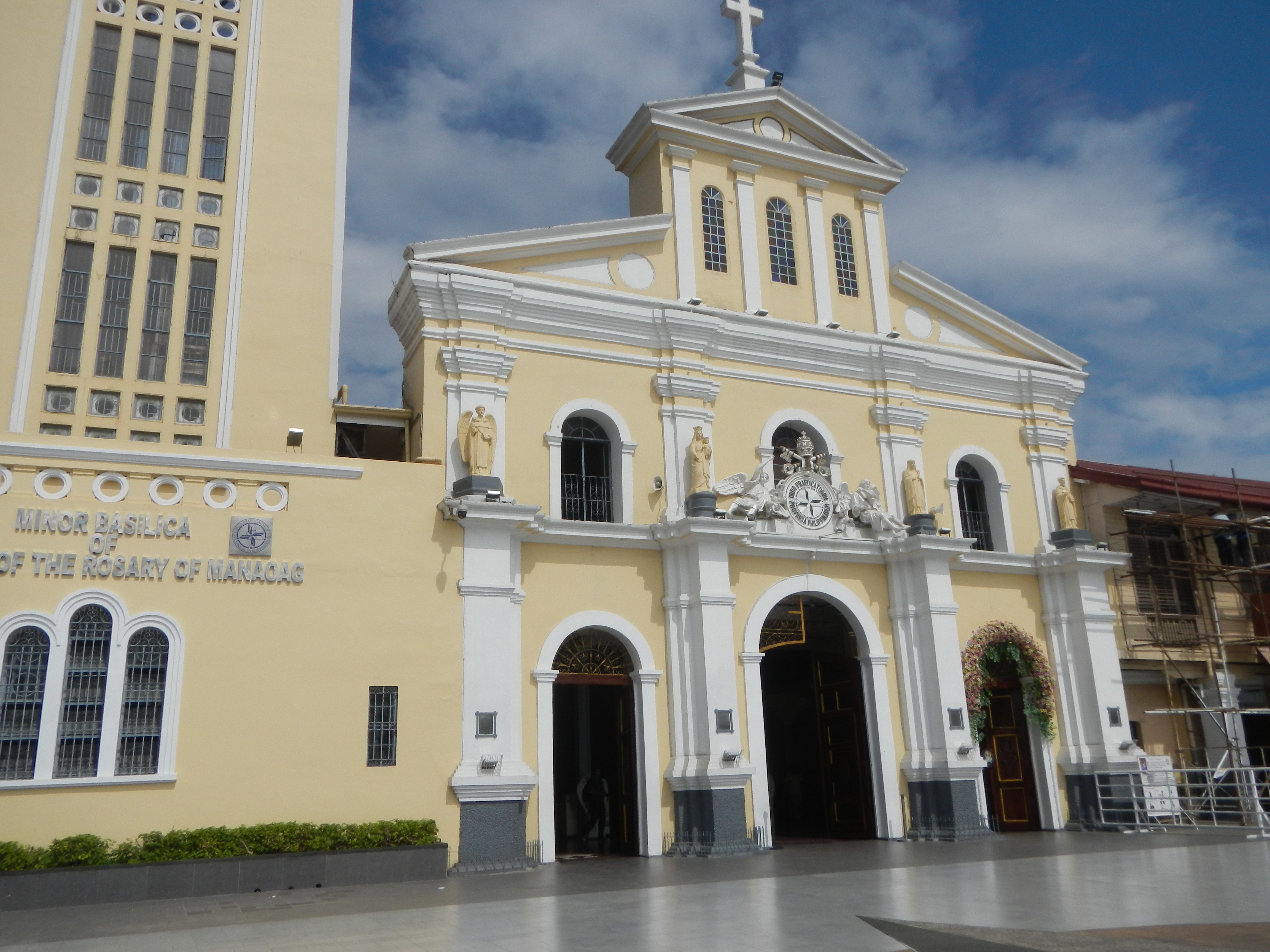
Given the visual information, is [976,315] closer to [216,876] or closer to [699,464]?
[699,464]

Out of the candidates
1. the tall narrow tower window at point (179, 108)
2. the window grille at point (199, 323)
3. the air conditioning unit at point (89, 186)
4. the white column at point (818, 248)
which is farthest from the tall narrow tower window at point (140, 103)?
the white column at point (818, 248)

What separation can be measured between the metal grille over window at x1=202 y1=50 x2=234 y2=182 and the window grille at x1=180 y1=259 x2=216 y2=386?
170 cm

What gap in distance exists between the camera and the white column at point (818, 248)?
806 inches

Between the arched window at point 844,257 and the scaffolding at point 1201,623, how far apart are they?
23.7ft

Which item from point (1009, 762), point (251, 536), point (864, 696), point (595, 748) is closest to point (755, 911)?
point (251, 536)

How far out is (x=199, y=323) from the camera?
56.7ft

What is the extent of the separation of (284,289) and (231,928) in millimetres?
10832

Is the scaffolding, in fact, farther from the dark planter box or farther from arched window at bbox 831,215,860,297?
the dark planter box

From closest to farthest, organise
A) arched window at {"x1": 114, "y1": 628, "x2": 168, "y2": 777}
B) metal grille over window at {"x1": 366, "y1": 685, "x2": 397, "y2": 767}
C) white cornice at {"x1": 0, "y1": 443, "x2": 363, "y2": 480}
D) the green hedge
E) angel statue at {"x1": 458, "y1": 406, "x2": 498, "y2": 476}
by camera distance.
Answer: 1. the green hedge
2. arched window at {"x1": 114, "y1": 628, "x2": 168, "y2": 777}
3. white cornice at {"x1": 0, "y1": 443, "x2": 363, "y2": 480}
4. metal grille over window at {"x1": 366, "y1": 685, "x2": 397, "y2": 767}
5. angel statue at {"x1": 458, "y1": 406, "x2": 498, "y2": 476}

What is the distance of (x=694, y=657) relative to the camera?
16.9 m

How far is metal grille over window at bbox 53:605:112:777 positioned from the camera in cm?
1278

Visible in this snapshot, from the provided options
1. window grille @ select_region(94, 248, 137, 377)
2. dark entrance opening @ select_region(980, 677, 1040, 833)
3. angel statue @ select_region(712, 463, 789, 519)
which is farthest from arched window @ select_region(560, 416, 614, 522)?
dark entrance opening @ select_region(980, 677, 1040, 833)

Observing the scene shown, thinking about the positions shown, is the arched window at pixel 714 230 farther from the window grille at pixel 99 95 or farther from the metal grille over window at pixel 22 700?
the metal grille over window at pixel 22 700

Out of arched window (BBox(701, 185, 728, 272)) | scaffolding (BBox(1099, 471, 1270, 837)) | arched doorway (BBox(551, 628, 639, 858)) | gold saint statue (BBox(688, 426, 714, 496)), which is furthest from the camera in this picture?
scaffolding (BBox(1099, 471, 1270, 837))
